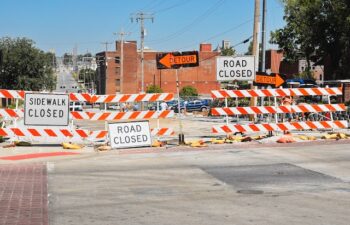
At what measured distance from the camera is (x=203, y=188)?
32.1ft

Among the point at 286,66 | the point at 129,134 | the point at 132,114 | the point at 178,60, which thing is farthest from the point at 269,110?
the point at 286,66

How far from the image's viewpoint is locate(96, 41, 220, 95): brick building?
12238cm

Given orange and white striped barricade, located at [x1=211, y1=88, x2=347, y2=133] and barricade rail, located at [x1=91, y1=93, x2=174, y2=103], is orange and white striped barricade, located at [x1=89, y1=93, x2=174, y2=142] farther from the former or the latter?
orange and white striped barricade, located at [x1=211, y1=88, x2=347, y2=133]

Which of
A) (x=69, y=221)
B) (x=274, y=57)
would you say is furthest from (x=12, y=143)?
(x=274, y=57)

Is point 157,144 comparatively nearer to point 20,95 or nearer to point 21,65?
point 20,95

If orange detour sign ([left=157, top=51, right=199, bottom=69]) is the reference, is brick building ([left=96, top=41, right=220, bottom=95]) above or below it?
above

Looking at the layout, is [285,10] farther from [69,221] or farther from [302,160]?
[69,221]

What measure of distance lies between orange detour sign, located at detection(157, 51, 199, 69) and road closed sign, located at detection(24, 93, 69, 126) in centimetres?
316

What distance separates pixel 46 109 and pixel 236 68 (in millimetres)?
6187

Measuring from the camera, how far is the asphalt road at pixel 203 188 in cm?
770

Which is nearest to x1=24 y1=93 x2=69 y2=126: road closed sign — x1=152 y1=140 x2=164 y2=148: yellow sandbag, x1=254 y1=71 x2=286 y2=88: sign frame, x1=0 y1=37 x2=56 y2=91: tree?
x1=152 y1=140 x2=164 y2=148: yellow sandbag

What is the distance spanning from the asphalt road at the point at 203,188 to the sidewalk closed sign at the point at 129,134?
1.57ft

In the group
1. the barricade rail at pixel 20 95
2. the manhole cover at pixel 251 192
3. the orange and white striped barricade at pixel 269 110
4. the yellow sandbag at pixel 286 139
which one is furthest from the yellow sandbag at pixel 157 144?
the manhole cover at pixel 251 192

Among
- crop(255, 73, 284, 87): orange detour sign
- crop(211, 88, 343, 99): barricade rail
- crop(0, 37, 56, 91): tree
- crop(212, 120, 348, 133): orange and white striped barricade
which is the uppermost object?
crop(0, 37, 56, 91): tree
